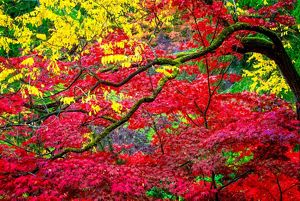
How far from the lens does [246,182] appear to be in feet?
17.9

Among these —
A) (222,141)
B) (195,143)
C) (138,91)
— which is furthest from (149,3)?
(222,141)

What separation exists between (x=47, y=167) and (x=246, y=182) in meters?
2.98

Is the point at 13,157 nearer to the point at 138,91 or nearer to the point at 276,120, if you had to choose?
the point at 138,91

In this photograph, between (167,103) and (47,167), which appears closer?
(47,167)

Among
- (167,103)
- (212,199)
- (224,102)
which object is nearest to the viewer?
(212,199)

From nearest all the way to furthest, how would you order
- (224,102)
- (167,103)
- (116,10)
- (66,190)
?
(66,190)
(167,103)
(224,102)
(116,10)

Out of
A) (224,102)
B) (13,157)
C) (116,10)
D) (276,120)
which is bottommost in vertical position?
(276,120)

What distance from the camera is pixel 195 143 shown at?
18.2 feet

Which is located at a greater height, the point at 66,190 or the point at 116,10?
the point at 116,10

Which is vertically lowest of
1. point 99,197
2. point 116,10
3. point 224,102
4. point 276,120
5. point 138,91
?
point 99,197

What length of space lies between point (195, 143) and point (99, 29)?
326cm

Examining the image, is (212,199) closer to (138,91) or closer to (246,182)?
(246,182)

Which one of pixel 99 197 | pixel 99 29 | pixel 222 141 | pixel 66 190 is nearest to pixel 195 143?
pixel 222 141

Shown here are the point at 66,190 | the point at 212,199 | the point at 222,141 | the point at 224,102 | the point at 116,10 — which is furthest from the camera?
the point at 116,10
